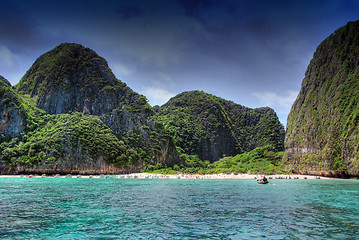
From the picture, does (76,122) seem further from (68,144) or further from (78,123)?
(68,144)

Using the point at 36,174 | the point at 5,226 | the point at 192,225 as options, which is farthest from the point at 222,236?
the point at 36,174

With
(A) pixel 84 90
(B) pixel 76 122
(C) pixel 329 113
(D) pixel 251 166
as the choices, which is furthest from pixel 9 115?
(C) pixel 329 113

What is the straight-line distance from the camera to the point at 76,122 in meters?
126

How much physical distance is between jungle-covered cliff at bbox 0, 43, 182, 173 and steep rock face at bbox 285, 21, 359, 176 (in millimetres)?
75737

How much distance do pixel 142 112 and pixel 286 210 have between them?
140 metres

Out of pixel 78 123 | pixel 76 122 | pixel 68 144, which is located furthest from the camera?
pixel 76 122

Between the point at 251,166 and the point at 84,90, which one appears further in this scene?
the point at 84,90

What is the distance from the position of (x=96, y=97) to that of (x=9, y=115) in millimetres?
48802

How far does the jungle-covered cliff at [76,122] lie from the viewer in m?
106

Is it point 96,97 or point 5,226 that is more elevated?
point 96,97

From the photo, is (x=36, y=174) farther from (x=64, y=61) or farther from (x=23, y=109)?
(x=64, y=61)

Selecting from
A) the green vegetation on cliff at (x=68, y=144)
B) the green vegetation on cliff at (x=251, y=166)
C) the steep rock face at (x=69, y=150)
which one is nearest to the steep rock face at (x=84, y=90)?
the green vegetation on cliff at (x=68, y=144)

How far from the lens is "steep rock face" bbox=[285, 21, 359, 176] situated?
73.3 metres

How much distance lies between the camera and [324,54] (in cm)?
10819
